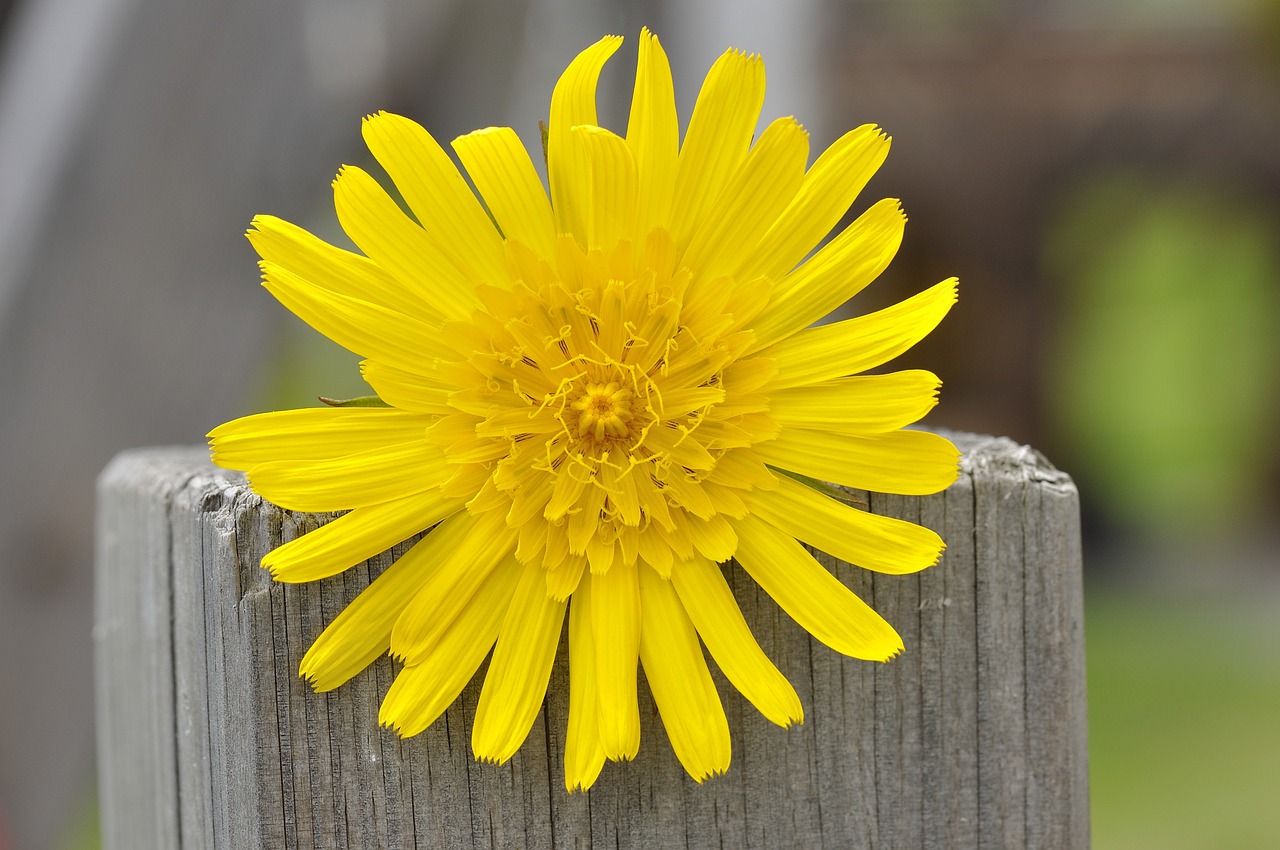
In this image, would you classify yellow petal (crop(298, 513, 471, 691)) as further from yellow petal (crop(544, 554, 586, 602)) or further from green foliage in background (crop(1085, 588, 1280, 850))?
green foliage in background (crop(1085, 588, 1280, 850))

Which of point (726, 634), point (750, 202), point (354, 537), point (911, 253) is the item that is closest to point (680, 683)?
point (726, 634)

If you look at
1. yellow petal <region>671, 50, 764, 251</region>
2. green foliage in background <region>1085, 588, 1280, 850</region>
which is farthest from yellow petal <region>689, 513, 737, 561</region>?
green foliage in background <region>1085, 588, 1280, 850</region>

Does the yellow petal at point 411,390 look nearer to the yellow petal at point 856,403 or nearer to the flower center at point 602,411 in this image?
the flower center at point 602,411

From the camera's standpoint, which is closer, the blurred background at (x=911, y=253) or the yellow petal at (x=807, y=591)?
the yellow petal at (x=807, y=591)

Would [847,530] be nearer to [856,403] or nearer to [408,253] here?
[856,403]

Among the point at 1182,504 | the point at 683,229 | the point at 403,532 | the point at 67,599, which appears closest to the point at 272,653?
the point at 403,532

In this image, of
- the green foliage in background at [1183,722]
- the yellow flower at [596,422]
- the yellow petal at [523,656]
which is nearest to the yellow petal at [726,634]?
the yellow flower at [596,422]
